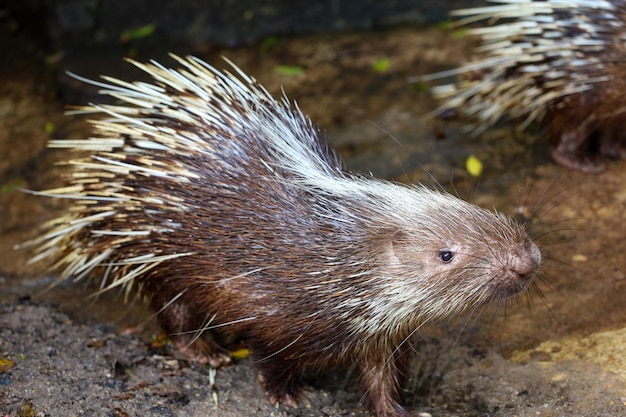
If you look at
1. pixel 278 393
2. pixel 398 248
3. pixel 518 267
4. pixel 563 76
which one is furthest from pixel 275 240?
pixel 563 76

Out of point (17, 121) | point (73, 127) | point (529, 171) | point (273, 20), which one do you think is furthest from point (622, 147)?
point (17, 121)

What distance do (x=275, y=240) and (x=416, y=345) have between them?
116 cm

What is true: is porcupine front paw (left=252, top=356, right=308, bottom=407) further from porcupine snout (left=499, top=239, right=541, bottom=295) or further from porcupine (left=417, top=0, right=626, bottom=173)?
porcupine (left=417, top=0, right=626, bottom=173)

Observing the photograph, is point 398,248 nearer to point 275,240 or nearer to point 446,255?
point 446,255

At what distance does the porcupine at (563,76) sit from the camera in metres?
5.37

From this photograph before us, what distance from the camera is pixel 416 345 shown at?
4.32 meters

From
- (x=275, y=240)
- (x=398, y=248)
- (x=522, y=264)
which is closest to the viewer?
(x=522, y=264)

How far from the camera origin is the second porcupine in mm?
3385

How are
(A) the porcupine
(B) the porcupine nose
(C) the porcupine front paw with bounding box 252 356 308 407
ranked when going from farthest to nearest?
1. (A) the porcupine
2. (C) the porcupine front paw with bounding box 252 356 308 407
3. (B) the porcupine nose

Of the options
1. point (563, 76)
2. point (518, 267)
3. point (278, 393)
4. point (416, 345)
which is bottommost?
point (416, 345)

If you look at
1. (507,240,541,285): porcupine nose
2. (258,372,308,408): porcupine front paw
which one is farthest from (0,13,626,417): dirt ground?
(507,240,541,285): porcupine nose

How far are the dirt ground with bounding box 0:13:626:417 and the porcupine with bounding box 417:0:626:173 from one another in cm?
19

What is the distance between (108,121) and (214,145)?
71cm

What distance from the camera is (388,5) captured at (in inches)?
300
